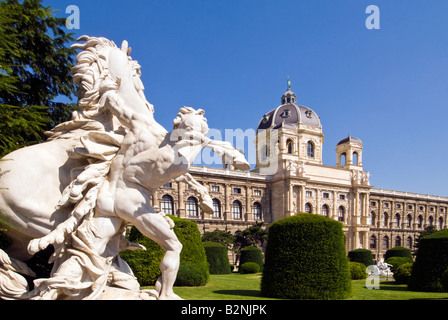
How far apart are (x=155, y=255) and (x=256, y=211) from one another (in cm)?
3499

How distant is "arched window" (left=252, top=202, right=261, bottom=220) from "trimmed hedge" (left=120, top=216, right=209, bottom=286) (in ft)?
106

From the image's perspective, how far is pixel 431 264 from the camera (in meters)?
9.85

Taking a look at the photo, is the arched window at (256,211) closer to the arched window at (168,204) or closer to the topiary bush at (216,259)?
the arched window at (168,204)

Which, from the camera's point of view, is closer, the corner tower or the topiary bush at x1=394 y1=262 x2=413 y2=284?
the topiary bush at x1=394 y1=262 x2=413 y2=284

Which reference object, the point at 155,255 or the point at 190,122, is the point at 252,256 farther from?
the point at 190,122

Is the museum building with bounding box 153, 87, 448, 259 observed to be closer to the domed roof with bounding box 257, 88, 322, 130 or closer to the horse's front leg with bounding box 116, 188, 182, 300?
the domed roof with bounding box 257, 88, 322, 130

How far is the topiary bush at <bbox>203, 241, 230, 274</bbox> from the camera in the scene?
18.1 m

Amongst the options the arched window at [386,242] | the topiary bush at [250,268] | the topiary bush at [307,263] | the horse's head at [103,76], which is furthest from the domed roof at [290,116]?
the horse's head at [103,76]

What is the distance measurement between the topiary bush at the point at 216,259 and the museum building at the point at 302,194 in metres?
18.5

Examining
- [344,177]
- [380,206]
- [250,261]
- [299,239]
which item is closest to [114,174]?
[299,239]

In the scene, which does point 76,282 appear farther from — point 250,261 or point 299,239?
point 250,261

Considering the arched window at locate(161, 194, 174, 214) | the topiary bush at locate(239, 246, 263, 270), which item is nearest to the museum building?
the arched window at locate(161, 194, 174, 214)

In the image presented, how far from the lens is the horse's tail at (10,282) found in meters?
3.33
